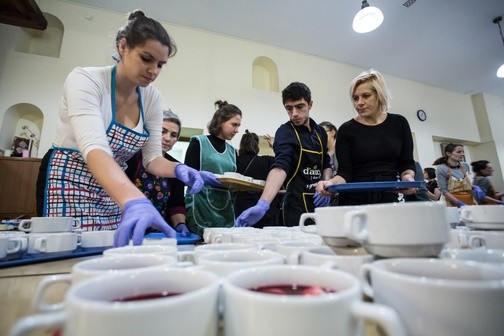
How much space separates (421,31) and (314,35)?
1529 mm

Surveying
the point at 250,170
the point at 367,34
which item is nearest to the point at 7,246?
the point at 250,170

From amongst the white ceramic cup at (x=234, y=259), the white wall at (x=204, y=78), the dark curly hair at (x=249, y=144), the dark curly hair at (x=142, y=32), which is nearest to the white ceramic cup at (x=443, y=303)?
the white ceramic cup at (x=234, y=259)

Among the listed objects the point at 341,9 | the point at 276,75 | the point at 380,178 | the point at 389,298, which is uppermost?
the point at 341,9

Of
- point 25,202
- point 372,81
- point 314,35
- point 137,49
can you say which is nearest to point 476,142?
point 314,35

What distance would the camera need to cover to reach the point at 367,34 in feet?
12.1

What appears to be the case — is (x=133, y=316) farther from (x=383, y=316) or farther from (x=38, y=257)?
(x=38, y=257)

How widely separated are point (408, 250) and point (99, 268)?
40 centimetres

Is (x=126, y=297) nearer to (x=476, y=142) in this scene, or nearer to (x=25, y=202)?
(x=25, y=202)

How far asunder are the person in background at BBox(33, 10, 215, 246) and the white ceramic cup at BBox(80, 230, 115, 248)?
3.3 inches

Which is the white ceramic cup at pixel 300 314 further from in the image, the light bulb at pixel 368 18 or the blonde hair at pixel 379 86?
the light bulb at pixel 368 18

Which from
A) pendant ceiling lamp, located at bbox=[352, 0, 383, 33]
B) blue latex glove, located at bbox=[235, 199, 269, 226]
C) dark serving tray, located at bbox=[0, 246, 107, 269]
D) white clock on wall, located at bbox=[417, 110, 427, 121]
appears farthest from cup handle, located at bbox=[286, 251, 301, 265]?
white clock on wall, located at bbox=[417, 110, 427, 121]

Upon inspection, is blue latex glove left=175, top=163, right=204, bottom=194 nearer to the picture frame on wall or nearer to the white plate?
the white plate

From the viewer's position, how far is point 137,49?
0.89 meters

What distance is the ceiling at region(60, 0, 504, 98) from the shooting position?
3.06 metres
